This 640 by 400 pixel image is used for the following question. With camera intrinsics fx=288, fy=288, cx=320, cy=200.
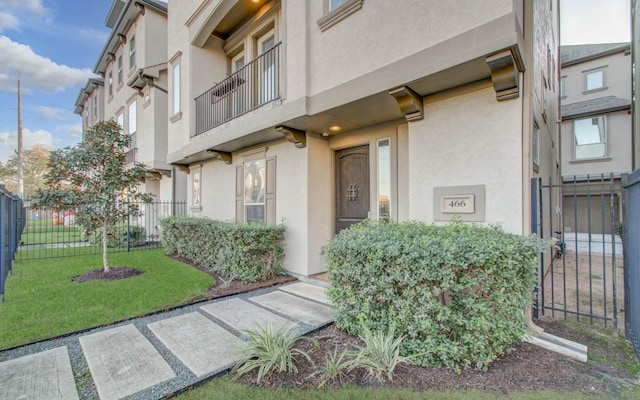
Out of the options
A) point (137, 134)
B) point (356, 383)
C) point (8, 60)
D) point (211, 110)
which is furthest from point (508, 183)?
point (8, 60)

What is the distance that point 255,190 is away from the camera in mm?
7520

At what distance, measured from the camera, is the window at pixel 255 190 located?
724 cm

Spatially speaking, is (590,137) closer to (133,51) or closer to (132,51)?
(133,51)

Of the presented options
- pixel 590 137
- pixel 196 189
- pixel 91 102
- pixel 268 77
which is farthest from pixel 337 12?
pixel 91 102

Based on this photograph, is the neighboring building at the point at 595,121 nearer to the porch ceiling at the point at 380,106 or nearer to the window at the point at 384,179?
the window at the point at 384,179

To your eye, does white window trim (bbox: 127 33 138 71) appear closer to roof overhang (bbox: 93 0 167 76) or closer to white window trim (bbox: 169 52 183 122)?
roof overhang (bbox: 93 0 167 76)

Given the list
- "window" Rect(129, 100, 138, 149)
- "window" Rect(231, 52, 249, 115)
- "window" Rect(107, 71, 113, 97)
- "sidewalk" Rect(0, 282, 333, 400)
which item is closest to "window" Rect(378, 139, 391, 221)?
"sidewalk" Rect(0, 282, 333, 400)

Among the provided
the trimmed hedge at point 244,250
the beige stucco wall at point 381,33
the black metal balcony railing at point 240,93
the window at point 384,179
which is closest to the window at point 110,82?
the black metal balcony railing at point 240,93

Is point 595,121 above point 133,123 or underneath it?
above

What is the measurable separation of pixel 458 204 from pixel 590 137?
56.9 feet

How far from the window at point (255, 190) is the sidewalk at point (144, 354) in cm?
311

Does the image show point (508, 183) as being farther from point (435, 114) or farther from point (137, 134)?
point (137, 134)

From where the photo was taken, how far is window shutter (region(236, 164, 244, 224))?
25.9ft

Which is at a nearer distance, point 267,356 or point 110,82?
point 267,356
